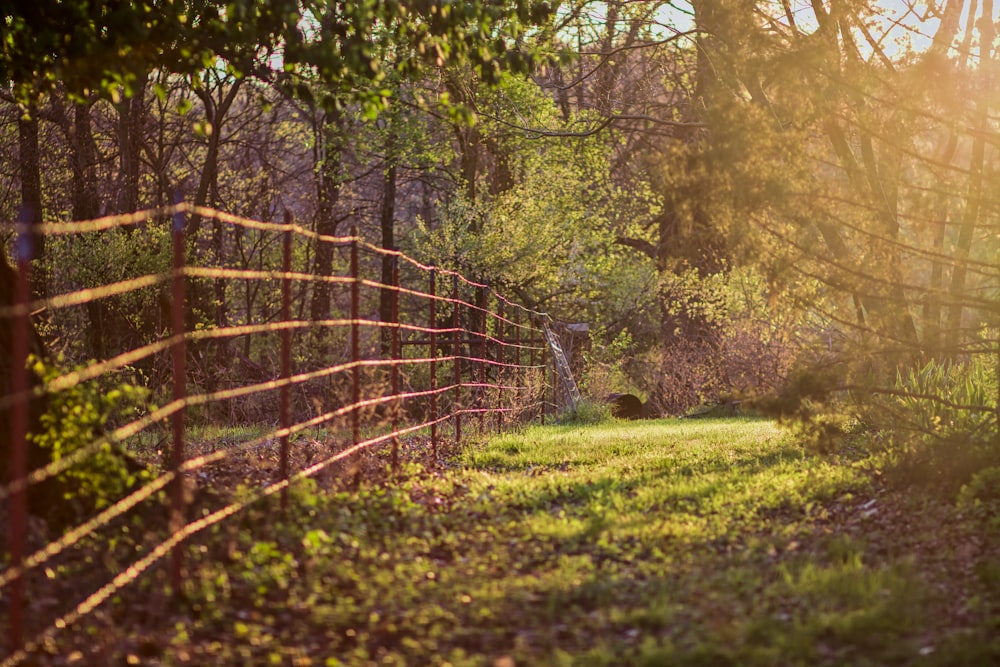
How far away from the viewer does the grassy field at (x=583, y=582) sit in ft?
17.1

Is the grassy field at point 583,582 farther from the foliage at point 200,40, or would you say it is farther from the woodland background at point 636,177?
the foliage at point 200,40

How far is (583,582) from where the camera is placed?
651cm

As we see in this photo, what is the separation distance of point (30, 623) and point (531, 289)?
2569cm

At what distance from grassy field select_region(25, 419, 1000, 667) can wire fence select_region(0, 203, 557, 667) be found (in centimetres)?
34

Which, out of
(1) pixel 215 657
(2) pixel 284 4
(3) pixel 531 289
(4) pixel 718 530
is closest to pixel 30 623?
(1) pixel 215 657

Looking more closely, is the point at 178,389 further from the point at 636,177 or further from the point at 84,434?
the point at 636,177

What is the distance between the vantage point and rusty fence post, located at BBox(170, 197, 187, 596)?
18.8ft

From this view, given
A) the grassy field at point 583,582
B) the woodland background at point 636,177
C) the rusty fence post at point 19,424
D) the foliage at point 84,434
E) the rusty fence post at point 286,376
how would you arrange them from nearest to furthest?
the rusty fence post at point 19,424
the grassy field at point 583,582
the foliage at point 84,434
the rusty fence post at point 286,376
the woodland background at point 636,177

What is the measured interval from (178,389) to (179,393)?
22mm

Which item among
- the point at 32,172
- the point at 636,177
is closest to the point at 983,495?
the point at 32,172

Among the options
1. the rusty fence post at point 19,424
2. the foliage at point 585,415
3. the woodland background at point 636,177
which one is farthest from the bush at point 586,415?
the rusty fence post at point 19,424

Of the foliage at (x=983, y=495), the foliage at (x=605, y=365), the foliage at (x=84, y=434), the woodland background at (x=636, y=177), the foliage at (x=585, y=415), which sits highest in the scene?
the woodland background at (x=636, y=177)

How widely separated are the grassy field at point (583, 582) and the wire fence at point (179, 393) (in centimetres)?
34

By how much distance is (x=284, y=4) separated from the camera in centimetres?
721
